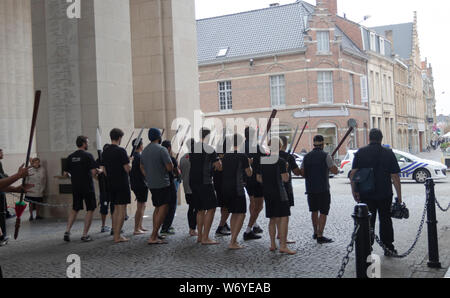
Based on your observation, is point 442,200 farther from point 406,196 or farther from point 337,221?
point 337,221

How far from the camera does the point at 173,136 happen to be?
44.3 ft

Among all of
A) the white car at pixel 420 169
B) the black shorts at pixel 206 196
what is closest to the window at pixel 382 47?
the white car at pixel 420 169

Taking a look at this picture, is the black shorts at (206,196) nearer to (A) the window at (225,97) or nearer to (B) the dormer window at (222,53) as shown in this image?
(A) the window at (225,97)

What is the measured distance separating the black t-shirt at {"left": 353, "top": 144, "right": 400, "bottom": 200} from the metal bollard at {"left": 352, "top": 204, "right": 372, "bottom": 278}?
2199 millimetres

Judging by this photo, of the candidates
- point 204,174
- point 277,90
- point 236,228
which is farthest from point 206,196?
point 277,90

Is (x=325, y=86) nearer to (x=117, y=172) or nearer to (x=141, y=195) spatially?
(x=141, y=195)

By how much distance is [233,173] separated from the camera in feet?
23.8

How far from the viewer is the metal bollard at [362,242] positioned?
4.34 metres

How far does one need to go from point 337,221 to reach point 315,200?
2.22 meters

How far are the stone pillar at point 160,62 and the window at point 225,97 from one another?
2320 centimetres

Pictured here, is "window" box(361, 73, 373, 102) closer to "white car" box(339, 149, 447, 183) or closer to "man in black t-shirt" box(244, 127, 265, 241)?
"white car" box(339, 149, 447, 183)

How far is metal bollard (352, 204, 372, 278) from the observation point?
4.34 metres

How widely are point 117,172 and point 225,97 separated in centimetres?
2997
